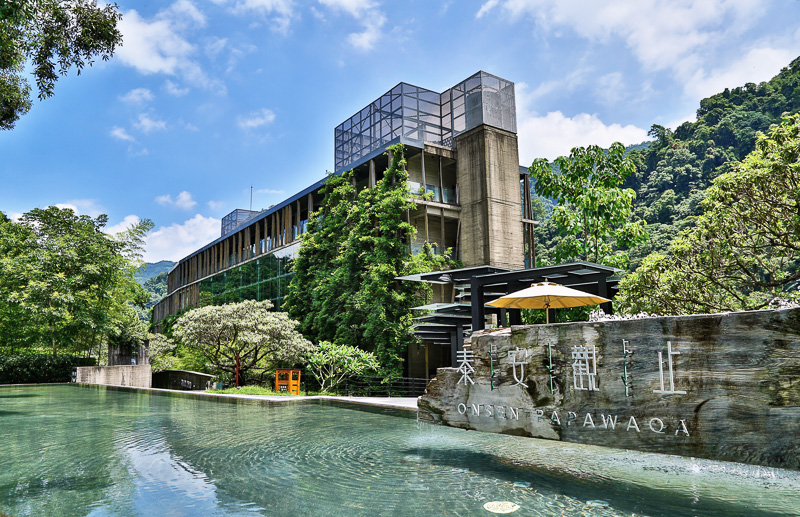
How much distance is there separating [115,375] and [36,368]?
367 centimetres

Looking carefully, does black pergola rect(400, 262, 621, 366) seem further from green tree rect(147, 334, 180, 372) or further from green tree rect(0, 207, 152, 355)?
green tree rect(147, 334, 180, 372)

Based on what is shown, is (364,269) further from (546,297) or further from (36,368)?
(36,368)

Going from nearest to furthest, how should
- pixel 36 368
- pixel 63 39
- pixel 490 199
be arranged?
pixel 63 39 < pixel 490 199 < pixel 36 368

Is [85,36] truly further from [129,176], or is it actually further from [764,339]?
[129,176]

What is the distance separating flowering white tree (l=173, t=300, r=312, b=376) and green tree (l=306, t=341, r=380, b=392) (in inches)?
32.5

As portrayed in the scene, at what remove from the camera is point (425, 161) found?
23172mm

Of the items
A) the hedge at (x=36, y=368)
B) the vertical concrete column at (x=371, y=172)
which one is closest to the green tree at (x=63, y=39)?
the vertical concrete column at (x=371, y=172)

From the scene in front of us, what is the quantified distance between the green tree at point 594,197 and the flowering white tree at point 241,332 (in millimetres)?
9775

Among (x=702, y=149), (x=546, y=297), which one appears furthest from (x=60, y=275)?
(x=702, y=149)

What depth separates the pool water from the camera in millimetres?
4238

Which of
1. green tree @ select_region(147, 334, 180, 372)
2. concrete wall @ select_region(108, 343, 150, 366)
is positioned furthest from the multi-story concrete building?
concrete wall @ select_region(108, 343, 150, 366)

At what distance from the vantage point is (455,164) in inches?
929

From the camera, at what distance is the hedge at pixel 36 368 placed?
25453 mm

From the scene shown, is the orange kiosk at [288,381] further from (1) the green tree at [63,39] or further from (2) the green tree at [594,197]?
(1) the green tree at [63,39]
